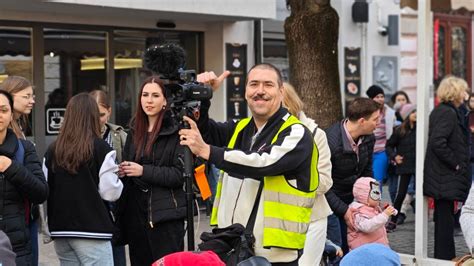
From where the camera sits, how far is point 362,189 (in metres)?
7.05

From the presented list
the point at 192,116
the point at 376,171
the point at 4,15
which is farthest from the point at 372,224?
the point at 4,15

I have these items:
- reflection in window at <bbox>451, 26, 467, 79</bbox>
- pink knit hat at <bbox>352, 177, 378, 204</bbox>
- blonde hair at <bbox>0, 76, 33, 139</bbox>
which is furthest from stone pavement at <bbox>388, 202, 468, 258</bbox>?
reflection in window at <bbox>451, 26, 467, 79</bbox>


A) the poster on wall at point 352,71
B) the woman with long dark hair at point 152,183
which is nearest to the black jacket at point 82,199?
the woman with long dark hair at point 152,183

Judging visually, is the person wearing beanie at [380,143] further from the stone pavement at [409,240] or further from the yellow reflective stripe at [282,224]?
the yellow reflective stripe at [282,224]

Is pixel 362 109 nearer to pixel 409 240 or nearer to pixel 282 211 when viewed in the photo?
pixel 282 211

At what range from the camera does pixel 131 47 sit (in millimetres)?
12797

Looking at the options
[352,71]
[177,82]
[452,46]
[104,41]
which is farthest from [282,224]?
[452,46]

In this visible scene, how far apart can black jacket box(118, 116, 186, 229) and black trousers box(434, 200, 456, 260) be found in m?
3.58

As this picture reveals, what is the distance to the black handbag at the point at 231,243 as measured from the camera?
A: 4.43 metres

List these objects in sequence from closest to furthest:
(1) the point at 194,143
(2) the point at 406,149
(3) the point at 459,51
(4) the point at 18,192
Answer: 1. (1) the point at 194,143
2. (4) the point at 18,192
3. (2) the point at 406,149
4. (3) the point at 459,51

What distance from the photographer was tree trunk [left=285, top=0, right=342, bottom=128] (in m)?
10.1

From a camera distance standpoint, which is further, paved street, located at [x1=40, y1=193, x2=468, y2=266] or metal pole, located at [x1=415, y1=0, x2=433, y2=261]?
paved street, located at [x1=40, y1=193, x2=468, y2=266]

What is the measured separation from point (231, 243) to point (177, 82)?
3.69ft

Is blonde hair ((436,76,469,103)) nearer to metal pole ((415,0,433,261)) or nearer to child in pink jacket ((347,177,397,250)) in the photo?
metal pole ((415,0,433,261))
